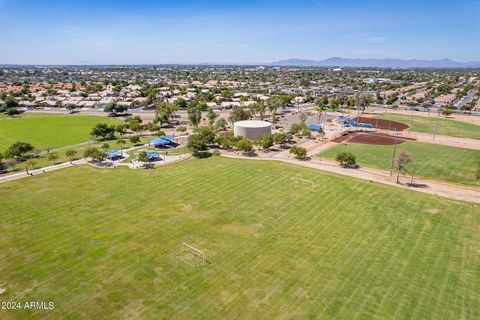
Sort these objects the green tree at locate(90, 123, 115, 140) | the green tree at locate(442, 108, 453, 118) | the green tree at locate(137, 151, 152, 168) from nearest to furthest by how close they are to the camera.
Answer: the green tree at locate(137, 151, 152, 168)
the green tree at locate(90, 123, 115, 140)
the green tree at locate(442, 108, 453, 118)

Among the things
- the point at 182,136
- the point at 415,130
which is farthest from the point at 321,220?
the point at 415,130

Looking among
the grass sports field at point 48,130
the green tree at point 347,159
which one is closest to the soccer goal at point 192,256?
the green tree at point 347,159

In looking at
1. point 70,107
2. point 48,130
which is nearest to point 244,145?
point 48,130

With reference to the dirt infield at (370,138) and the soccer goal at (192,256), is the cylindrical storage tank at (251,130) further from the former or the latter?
the soccer goal at (192,256)

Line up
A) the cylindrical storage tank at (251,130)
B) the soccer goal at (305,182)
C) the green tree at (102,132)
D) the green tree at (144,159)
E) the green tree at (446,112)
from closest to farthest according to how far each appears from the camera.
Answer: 1. the soccer goal at (305,182)
2. the green tree at (144,159)
3. the green tree at (102,132)
4. the cylindrical storage tank at (251,130)
5. the green tree at (446,112)

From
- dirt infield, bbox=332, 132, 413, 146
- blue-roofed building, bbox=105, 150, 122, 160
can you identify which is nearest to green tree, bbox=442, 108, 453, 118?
dirt infield, bbox=332, 132, 413, 146

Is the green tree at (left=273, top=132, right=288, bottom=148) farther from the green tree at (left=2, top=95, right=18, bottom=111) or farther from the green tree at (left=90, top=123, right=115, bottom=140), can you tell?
the green tree at (left=2, top=95, right=18, bottom=111)
